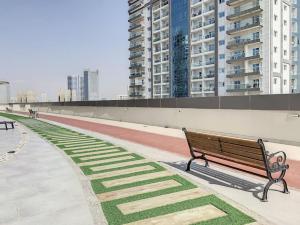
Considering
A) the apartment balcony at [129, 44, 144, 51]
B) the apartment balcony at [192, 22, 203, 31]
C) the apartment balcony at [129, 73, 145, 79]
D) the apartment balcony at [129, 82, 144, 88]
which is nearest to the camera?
the apartment balcony at [192, 22, 203, 31]

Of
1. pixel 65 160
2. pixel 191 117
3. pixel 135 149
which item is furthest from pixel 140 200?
pixel 191 117

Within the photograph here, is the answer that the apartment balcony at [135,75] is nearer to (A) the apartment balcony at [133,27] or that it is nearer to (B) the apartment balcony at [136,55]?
(B) the apartment balcony at [136,55]

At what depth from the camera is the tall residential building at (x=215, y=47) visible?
54781 mm

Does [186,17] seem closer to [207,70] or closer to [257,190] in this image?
[207,70]

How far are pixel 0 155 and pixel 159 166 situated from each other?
547cm

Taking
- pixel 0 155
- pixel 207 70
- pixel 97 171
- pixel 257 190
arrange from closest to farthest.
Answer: pixel 257 190 < pixel 97 171 < pixel 0 155 < pixel 207 70

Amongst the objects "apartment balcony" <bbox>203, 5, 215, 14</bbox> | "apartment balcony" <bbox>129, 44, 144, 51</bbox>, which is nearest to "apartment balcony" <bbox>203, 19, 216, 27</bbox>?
"apartment balcony" <bbox>203, 5, 215, 14</bbox>

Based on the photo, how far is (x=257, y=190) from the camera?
6.18m

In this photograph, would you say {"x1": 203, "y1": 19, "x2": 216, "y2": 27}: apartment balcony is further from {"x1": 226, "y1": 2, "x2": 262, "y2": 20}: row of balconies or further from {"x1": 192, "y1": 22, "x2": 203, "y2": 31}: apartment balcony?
{"x1": 226, "y1": 2, "x2": 262, "y2": 20}: row of balconies

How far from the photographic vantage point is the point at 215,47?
6319 centimetres

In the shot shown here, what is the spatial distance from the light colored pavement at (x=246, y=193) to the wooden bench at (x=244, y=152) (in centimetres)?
26

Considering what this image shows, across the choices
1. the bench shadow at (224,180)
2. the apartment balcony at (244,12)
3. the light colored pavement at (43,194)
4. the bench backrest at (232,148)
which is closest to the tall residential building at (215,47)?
the apartment balcony at (244,12)

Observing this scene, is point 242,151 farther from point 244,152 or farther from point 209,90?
point 209,90

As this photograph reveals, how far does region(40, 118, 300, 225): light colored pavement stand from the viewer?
4867 mm
